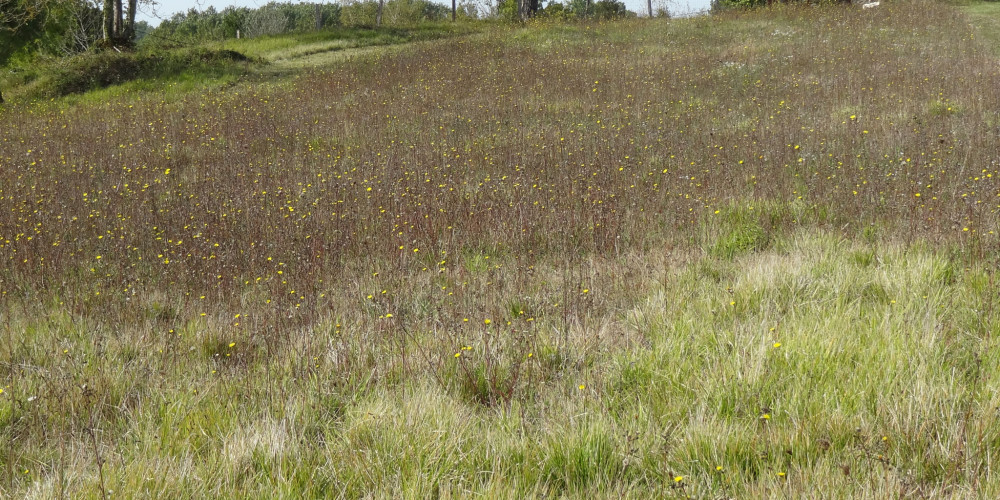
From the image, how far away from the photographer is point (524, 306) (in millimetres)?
4273

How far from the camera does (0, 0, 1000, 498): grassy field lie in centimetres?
250

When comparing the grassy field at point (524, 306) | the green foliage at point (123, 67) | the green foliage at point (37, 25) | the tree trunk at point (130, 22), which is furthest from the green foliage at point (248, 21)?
the grassy field at point (524, 306)

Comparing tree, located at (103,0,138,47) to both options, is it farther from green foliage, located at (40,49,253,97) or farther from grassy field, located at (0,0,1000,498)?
grassy field, located at (0,0,1000,498)

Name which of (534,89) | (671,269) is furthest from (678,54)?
(671,269)

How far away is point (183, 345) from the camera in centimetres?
396

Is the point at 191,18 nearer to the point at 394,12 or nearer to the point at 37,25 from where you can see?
the point at 394,12

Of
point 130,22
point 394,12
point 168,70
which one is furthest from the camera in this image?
point 394,12

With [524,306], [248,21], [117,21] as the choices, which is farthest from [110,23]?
[248,21]

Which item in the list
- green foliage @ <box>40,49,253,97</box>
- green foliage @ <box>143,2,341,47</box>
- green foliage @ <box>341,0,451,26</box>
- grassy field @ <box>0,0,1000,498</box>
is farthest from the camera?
green foliage @ <box>341,0,451,26</box>

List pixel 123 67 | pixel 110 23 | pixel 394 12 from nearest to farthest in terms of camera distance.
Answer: pixel 123 67
pixel 110 23
pixel 394 12

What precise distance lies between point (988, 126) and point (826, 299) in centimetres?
608

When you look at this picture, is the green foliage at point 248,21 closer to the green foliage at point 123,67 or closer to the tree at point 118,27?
the tree at point 118,27

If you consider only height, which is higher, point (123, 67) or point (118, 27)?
point (118, 27)

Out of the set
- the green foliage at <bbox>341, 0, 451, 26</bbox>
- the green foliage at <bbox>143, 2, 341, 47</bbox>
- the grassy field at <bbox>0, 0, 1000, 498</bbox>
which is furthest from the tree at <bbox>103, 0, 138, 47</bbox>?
the green foliage at <bbox>341, 0, 451, 26</bbox>
